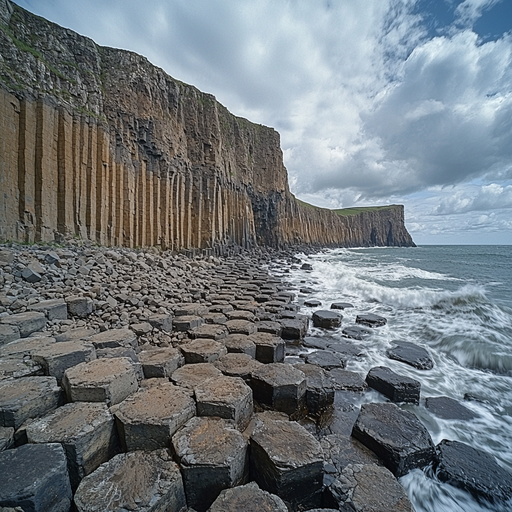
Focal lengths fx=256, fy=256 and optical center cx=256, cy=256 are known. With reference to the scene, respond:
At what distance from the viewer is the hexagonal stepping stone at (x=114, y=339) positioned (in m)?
3.61

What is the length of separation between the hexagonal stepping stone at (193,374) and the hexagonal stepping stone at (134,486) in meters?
0.94

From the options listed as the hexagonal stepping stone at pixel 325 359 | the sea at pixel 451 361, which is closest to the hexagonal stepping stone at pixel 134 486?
the sea at pixel 451 361

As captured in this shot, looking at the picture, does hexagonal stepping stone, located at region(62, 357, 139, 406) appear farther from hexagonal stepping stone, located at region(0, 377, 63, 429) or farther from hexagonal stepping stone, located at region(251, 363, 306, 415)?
hexagonal stepping stone, located at region(251, 363, 306, 415)

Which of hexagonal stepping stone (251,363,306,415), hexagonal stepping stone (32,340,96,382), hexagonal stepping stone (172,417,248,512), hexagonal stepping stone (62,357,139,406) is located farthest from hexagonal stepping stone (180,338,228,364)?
hexagonal stepping stone (172,417,248,512)

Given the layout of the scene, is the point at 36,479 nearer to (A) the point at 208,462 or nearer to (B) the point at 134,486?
(B) the point at 134,486

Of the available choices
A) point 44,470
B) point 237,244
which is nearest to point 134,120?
point 237,244

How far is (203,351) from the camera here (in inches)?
146

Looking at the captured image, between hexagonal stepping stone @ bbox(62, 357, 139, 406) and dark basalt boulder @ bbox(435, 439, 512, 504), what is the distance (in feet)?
10.5

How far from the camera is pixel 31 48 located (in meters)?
11.0

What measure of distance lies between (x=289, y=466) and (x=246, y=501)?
1.32 ft

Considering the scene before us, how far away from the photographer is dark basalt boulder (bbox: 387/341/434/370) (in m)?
4.68

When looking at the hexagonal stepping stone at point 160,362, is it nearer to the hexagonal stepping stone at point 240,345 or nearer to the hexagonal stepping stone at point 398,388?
the hexagonal stepping stone at point 240,345

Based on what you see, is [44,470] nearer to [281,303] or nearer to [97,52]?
[281,303]

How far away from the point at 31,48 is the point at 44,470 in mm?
16255
